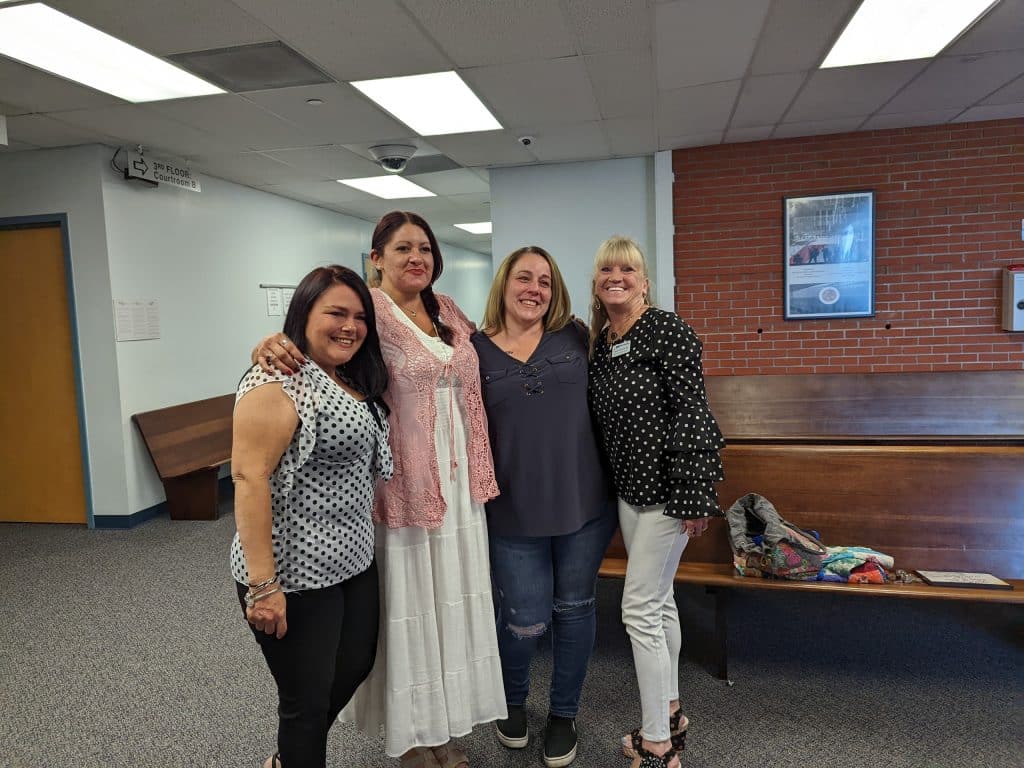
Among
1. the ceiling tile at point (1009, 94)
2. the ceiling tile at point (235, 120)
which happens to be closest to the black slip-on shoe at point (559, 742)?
the ceiling tile at point (235, 120)

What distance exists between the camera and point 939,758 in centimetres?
204

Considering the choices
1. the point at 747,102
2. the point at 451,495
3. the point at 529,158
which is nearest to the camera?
the point at 451,495

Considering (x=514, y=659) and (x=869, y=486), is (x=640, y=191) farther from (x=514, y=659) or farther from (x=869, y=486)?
(x=514, y=659)

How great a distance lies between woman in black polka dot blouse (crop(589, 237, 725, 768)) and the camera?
1.80 metres

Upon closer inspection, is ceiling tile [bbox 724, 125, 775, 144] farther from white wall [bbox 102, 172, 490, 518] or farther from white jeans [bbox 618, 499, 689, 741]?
white jeans [bbox 618, 499, 689, 741]

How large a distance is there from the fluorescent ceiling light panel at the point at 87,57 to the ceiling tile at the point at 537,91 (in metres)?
1.52

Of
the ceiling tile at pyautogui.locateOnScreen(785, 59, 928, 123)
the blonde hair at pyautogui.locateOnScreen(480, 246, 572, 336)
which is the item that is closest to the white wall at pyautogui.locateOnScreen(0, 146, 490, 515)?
the blonde hair at pyautogui.locateOnScreen(480, 246, 572, 336)

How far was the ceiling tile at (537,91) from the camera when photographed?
3533 millimetres

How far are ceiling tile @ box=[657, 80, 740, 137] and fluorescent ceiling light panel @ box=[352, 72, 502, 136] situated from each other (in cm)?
114

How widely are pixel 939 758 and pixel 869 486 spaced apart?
976 mm

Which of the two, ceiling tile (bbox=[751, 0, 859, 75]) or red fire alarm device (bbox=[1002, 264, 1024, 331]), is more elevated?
ceiling tile (bbox=[751, 0, 859, 75])

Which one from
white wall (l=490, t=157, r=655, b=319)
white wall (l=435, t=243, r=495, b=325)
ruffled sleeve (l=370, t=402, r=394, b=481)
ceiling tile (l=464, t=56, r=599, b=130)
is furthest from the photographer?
white wall (l=435, t=243, r=495, b=325)

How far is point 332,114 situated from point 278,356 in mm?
3272

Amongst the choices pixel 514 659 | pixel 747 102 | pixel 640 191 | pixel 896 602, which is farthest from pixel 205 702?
pixel 640 191
